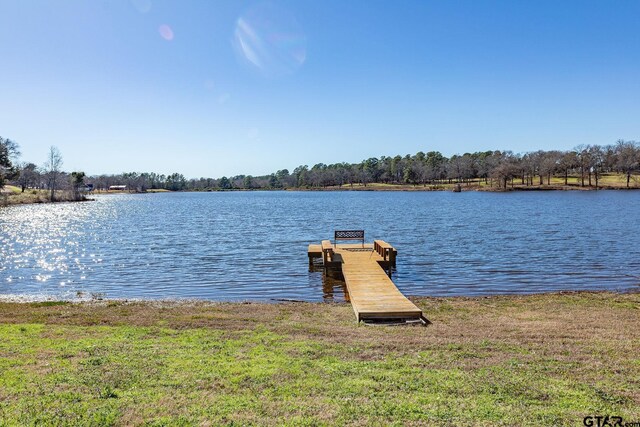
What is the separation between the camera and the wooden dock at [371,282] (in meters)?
12.8

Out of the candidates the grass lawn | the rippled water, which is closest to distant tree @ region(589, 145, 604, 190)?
the rippled water

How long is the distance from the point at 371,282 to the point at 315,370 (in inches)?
382

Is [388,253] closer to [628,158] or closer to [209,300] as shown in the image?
[209,300]

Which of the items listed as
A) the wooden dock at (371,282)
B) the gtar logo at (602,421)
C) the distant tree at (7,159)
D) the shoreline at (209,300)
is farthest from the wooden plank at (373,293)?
the distant tree at (7,159)

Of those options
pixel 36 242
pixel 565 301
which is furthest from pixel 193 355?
pixel 36 242

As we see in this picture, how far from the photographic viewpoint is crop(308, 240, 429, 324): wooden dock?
41.9 feet

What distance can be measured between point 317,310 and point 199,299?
5.82m

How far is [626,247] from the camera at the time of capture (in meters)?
30.2

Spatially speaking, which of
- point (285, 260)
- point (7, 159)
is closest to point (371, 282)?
point (285, 260)

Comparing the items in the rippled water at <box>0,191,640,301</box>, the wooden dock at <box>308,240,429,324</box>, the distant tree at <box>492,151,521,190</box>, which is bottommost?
the rippled water at <box>0,191,640,301</box>

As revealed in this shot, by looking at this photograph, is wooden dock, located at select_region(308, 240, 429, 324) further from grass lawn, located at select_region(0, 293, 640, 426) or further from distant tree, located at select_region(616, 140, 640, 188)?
distant tree, located at select_region(616, 140, 640, 188)

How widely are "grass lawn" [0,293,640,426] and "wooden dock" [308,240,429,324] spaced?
808mm

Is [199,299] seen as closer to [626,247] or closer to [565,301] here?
[565,301]

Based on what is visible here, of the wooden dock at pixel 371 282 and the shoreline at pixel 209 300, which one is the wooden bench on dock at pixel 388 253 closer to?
the wooden dock at pixel 371 282
